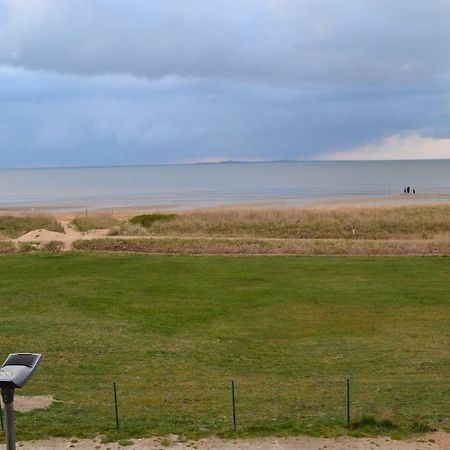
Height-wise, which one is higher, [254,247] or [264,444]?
[254,247]

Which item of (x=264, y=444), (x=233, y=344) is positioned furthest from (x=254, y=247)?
(x=264, y=444)

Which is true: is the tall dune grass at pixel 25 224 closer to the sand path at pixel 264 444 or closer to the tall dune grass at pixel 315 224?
the tall dune grass at pixel 315 224

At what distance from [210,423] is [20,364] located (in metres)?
4.80

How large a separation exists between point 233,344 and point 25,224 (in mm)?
44363

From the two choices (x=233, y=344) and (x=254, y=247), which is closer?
(x=233, y=344)

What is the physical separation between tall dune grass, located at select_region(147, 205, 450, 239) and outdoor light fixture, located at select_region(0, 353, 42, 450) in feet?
147

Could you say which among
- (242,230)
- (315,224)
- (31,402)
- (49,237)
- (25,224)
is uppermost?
(25,224)

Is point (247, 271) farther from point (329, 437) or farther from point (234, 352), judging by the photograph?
point (329, 437)

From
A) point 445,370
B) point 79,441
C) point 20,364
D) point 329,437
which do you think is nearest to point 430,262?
point 445,370

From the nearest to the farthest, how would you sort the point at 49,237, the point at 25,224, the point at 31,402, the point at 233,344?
the point at 31,402 < the point at 233,344 < the point at 49,237 < the point at 25,224

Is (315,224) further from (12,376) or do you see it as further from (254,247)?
(12,376)

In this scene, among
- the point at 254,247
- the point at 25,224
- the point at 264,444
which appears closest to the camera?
the point at 264,444

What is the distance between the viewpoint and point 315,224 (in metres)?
55.1

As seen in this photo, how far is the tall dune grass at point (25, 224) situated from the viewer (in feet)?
180
